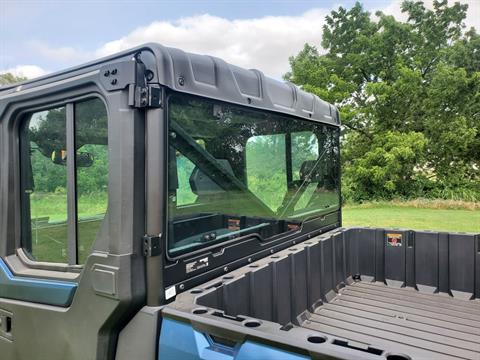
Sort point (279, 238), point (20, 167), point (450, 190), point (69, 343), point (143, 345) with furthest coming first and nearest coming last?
point (450, 190)
point (279, 238)
point (20, 167)
point (69, 343)
point (143, 345)

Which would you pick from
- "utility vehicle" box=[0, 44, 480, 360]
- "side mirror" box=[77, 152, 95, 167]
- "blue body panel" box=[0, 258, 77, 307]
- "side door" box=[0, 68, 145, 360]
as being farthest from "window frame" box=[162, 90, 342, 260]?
"blue body panel" box=[0, 258, 77, 307]

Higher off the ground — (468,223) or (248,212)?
(248,212)

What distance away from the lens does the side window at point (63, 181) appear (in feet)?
6.26

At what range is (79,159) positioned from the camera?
1971 millimetres

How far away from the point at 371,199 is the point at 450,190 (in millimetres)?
3150

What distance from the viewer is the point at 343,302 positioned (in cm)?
310

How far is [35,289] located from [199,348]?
1.11 meters

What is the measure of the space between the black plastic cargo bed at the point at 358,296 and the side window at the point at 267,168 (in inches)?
16.3

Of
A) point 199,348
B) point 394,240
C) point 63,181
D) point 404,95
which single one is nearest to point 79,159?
point 63,181

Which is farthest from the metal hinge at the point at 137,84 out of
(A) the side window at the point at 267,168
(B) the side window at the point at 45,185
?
(A) the side window at the point at 267,168

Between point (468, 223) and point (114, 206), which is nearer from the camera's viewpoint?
point (114, 206)

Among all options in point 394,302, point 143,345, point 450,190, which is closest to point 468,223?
point 450,190

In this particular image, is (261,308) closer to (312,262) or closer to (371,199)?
(312,262)

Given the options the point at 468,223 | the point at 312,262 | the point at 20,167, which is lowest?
the point at 468,223
